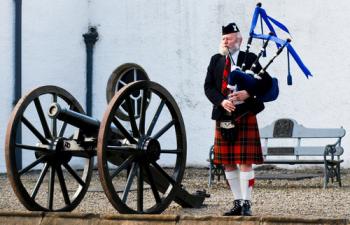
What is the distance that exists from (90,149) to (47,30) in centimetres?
876

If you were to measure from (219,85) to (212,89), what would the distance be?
0.07 meters

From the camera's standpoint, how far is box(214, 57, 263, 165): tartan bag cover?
26.8ft

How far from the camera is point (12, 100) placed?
16.2 m

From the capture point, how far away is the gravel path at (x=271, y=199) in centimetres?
943

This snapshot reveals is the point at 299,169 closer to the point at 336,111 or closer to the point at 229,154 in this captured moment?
the point at 336,111

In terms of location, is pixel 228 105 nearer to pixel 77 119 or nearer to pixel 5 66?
pixel 77 119

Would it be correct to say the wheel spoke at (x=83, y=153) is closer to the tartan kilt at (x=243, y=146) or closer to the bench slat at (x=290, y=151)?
the tartan kilt at (x=243, y=146)

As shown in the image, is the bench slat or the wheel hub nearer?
the wheel hub

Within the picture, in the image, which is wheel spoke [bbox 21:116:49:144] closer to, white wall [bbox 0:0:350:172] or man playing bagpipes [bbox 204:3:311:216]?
man playing bagpipes [bbox 204:3:311:216]

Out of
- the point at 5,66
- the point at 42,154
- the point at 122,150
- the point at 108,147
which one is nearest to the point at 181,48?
the point at 5,66

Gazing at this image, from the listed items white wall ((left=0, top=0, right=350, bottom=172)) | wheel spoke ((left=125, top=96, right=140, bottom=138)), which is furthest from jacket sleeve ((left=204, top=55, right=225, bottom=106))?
white wall ((left=0, top=0, right=350, bottom=172))

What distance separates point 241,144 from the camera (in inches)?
322

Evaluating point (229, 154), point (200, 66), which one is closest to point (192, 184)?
point (200, 66)


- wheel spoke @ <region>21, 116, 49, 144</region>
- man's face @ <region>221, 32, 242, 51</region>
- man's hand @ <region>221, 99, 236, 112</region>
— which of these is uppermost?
man's face @ <region>221, 32, 242, 51</region>
